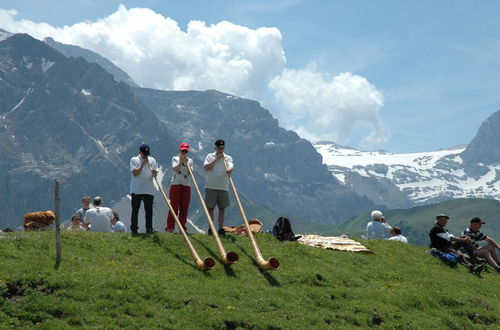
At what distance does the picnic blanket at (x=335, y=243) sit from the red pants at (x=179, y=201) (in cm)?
688

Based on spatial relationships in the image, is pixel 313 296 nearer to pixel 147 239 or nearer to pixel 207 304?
pixel 207 304

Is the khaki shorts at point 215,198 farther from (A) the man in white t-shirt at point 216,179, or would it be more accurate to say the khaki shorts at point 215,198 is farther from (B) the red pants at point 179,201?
(B) the red pants at point 179,201

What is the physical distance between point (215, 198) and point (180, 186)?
1.82m

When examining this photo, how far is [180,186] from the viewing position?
1036 inches

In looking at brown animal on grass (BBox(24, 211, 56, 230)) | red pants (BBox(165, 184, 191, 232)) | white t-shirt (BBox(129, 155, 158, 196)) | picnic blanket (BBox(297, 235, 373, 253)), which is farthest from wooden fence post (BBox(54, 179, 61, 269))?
picnic blanket (BBox(297, 235, 373, 253))

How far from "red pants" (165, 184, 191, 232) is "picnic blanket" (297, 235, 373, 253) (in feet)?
22.6

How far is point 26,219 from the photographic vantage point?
2716cm

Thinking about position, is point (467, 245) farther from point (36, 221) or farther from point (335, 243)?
point (36, 221)

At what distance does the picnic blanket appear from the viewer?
28.9m

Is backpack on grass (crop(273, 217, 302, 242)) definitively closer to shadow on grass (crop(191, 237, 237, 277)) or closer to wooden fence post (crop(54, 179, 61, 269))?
shadow on grass (crop(191, 237, 237, 277))

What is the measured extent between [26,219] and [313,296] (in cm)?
1530

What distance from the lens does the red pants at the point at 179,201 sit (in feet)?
86.0

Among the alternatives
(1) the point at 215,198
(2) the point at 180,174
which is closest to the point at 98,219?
(2) the point at 180,174

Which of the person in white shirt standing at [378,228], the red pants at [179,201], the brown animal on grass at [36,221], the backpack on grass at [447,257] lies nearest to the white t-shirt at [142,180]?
the red pants at [179,201]
